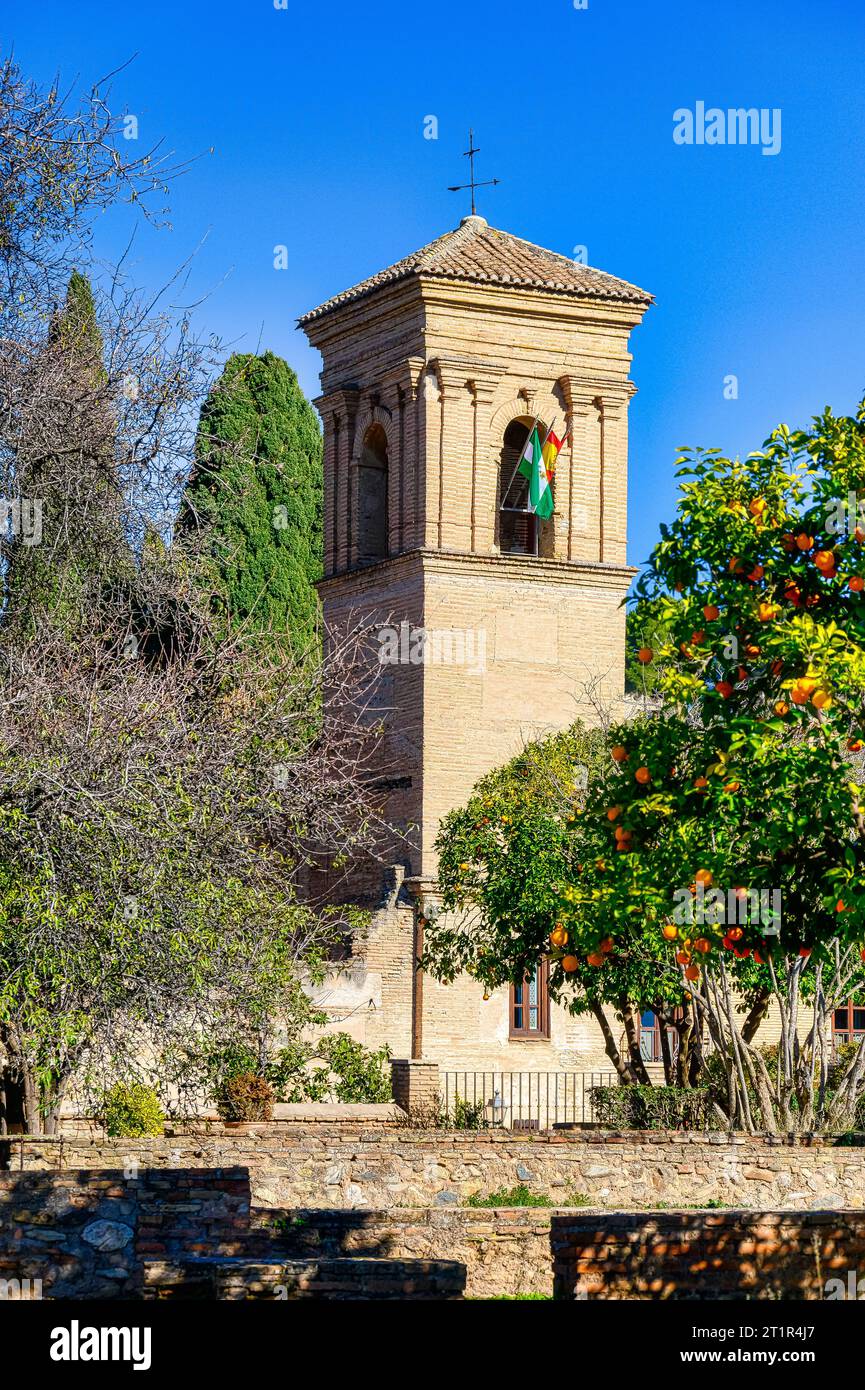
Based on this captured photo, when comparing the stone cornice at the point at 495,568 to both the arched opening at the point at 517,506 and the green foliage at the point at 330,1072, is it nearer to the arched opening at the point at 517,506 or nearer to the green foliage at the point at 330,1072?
the arched opening at the point at 517,506

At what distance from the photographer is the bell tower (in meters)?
35.3

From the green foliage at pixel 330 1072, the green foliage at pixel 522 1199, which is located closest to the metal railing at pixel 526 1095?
the green foliage at pixel 330 1072

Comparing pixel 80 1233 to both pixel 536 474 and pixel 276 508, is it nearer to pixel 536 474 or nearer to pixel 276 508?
pixel 536 474

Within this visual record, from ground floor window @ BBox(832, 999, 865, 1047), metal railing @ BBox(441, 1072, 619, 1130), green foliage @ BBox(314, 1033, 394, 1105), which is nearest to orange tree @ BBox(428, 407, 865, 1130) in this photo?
green foliage @ BBox(314, 1033, 394, 1105)

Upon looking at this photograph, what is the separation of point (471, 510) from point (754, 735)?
77.6 ft

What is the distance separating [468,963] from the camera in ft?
104

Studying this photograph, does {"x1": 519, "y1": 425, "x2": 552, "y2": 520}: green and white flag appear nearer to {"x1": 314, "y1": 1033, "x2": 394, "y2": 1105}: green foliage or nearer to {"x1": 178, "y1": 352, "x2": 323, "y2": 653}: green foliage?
{"x1": 178, "y1": 352, "x2": 323, "y2": 653}: green foliage

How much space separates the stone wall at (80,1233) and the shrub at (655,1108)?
12571 mm

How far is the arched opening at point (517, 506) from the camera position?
37.1 metres

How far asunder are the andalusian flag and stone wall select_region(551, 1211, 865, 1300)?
22.9 m

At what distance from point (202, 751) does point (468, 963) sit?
1419 cm

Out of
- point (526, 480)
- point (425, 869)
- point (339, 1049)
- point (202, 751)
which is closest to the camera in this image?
point (202, 751)

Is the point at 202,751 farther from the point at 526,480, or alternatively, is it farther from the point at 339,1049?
the point at 526,480
